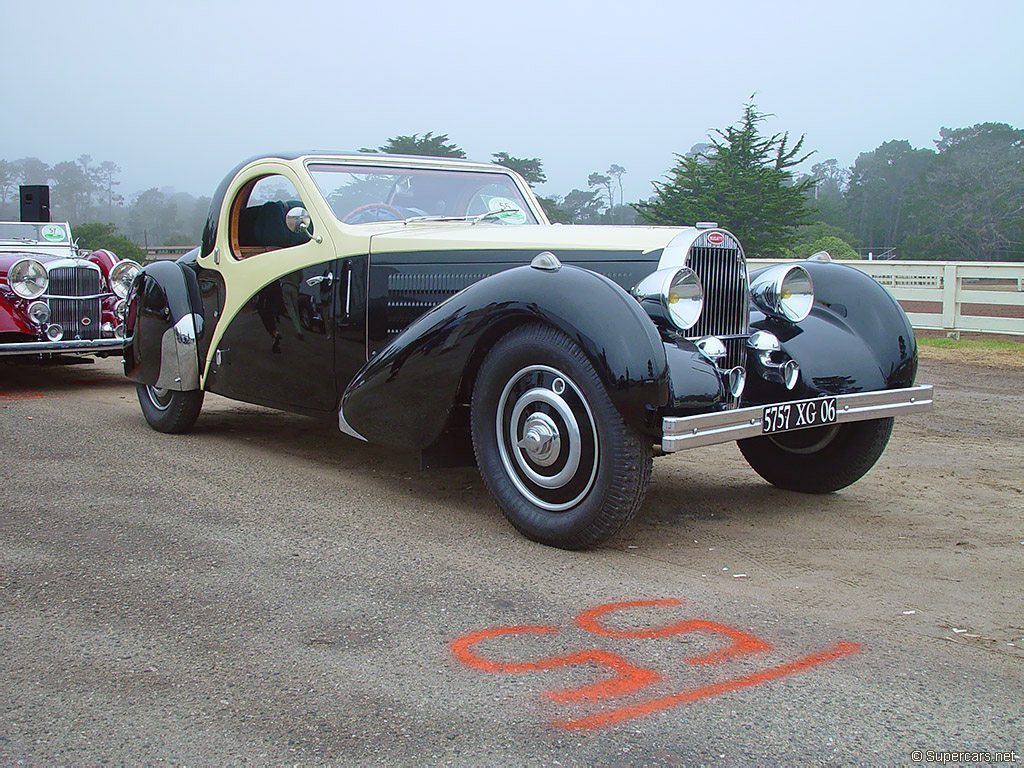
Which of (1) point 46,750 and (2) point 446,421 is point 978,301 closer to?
(2) point 446,421

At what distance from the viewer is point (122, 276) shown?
9695 mm

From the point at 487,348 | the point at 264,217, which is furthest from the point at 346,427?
the point at 264,217

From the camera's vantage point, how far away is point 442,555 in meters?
4.11

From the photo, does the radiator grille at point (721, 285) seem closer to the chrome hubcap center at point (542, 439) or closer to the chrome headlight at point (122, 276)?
the chrome hubcap center at point (542, 439)

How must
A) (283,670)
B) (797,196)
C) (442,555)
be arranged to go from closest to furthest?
(283,670), (442,555), (797,196)

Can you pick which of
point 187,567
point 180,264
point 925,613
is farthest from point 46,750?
point 180,264

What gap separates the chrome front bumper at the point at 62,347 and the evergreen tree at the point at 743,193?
2155 centimetres

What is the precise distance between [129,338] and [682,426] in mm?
4604

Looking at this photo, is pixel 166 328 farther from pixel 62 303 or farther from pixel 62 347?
pixel 62 303

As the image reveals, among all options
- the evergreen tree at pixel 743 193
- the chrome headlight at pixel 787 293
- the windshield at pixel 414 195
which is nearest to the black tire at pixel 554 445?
the chrome headlight at pixel 787 293

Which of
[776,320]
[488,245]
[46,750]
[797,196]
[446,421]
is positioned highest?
[797,196]

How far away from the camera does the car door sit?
217 inches

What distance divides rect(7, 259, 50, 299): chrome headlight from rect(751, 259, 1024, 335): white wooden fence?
8.82 metres

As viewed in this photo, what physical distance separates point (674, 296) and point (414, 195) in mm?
2220
